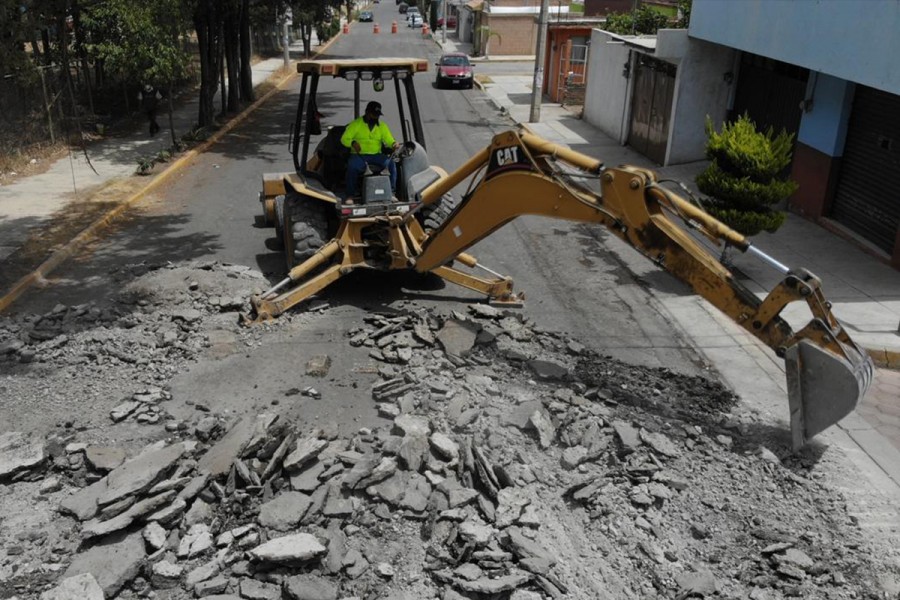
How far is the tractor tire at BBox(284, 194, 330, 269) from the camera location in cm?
997

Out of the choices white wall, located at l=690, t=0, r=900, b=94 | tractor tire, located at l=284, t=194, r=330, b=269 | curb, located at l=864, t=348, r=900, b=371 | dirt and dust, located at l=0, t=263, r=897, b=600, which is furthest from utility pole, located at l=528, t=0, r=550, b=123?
dirt and dust, located at l=0, t=263, r=897, b=600

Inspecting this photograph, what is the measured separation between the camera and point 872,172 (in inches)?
520

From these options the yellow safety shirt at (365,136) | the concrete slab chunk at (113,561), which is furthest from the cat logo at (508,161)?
the concrete slab chunk at (113,561)

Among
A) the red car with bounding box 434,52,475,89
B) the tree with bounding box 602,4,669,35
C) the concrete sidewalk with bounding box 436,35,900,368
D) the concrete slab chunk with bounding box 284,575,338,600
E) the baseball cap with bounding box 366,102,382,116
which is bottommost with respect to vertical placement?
the concrete slab chunk with bounding box 284,575,338,600

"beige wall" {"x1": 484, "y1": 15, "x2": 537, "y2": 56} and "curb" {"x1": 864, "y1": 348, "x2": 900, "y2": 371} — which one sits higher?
"beige wall" {"x1": 484, "y1": 15, "x2": 537, "y2": 56}

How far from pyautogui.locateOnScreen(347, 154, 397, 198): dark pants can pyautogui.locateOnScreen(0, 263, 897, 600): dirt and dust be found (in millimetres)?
2543

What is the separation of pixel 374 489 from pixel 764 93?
14131 mm

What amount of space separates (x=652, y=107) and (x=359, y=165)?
12.5 metres

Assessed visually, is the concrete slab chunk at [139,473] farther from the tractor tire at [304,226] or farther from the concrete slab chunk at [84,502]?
the tractor tire at [304,226]

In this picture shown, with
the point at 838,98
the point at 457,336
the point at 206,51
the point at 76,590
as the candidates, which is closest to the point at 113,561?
the point at 76,590

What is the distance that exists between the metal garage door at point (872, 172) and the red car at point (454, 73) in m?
24.1

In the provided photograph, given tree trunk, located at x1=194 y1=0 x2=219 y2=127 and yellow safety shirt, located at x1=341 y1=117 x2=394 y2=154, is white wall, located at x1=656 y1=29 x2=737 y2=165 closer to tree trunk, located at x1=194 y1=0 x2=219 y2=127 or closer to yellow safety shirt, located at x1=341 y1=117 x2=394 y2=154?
yellow safety shirt, located at x1=341 y1=117 x2=394 y2=154

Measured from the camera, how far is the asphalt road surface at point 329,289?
27.7 ft

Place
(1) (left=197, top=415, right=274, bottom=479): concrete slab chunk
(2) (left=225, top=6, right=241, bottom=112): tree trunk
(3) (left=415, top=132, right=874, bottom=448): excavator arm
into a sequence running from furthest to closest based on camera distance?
(2) (left=225, top=6, right=241, bottom=112): tree trunk → (3) (left=415, top=132, right=874, bottom=448): excavator arm → (1) (left=197, top=415, right=274, bottom=479): concrete slab chunk
